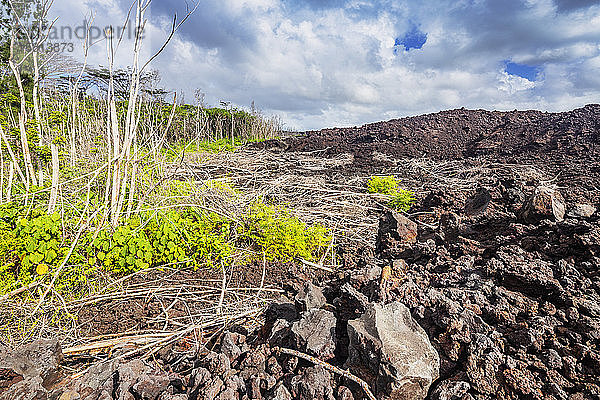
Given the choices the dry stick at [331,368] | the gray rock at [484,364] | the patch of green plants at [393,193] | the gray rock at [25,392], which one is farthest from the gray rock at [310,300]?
the patch of green plants at [393,193]

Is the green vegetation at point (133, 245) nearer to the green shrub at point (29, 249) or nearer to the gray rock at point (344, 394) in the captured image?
the green shrub at point (29, 249)

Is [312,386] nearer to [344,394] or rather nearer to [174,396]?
[344,394]

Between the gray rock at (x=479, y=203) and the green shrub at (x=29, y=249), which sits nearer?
the green shrub at (x=29, y=249)

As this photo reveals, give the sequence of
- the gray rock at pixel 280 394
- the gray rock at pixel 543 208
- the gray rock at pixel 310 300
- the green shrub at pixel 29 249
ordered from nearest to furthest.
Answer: the gray rock at pixel 280 394 < the gray rock at pixel 310 300 < the gray rock at pixel 543 208 < the green shrub at pixel 29 249

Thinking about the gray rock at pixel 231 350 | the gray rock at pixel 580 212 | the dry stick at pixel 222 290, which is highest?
the gray rock at pixel 580 212

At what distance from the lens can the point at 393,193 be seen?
509cm

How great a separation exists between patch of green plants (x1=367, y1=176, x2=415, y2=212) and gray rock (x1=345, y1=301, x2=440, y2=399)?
352 centimetres

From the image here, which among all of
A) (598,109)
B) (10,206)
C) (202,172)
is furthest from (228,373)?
(598,109)

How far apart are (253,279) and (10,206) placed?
2.60m

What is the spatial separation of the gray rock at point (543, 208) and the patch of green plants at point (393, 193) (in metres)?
1.89

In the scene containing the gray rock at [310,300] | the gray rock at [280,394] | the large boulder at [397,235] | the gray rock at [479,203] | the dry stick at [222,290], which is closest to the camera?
the gray rock at [280,394]

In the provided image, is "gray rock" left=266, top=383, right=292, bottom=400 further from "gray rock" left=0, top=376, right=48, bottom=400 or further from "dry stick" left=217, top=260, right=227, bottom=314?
"dry stick" left=217, top=260, right=227, bottom=314

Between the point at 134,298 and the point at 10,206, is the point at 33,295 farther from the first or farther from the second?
the point at 10,206

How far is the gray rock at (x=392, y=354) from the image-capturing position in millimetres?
1354
